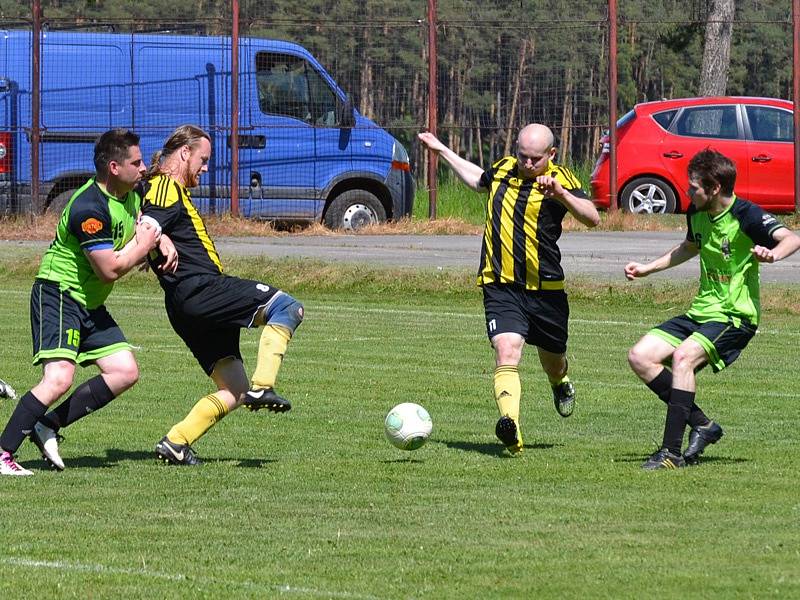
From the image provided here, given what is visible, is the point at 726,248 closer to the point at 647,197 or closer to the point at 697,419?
the point at 697,419

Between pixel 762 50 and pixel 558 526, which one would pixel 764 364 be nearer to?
pixel 558 526

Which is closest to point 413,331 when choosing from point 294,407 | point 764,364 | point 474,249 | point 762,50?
point 764,364

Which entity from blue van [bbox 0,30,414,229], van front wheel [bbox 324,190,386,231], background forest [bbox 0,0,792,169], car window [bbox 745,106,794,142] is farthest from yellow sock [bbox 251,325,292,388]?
car window [bbox 745,106,794,142]

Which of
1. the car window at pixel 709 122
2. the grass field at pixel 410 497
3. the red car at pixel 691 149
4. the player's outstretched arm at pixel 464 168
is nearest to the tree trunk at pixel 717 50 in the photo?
the red car at pixel 691 149

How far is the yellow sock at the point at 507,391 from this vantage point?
8781mm

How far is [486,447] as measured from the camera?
9.23 meters

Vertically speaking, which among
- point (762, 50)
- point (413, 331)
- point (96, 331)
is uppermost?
point (762, 50)

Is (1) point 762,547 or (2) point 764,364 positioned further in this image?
(2) point 764,364

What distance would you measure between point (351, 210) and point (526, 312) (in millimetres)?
15877

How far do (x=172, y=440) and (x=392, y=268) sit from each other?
451 inches

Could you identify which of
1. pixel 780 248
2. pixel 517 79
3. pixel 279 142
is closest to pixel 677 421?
pixel 780 248

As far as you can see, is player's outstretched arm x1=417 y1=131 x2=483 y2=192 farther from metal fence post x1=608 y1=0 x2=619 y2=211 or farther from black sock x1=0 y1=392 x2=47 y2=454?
metal fence post x1=608 y1=0 x2=619 y2=211

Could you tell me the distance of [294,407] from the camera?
10.9 metres

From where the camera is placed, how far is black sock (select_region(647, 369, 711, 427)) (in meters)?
8.60
